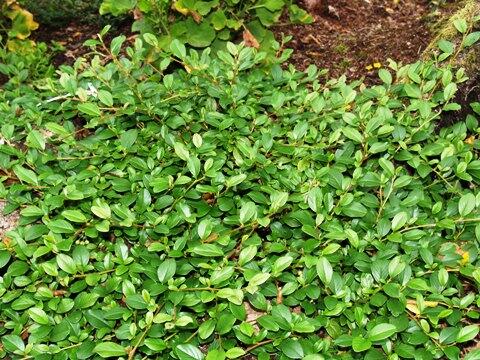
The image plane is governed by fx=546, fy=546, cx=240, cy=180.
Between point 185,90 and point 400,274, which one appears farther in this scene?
point 185,90

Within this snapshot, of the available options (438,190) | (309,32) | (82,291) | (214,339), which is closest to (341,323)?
(214,339)

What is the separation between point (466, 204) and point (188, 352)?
4.00ft

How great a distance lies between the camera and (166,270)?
6.64 feet

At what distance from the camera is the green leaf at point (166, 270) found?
202 centimetres

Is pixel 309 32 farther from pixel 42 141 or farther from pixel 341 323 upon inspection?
pixel 341 323

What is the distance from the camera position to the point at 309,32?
13.5ft

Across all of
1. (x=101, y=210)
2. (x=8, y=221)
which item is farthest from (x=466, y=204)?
(x=8, y=221)

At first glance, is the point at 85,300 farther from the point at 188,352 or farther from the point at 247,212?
the point at 247,212

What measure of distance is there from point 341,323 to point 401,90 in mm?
1387

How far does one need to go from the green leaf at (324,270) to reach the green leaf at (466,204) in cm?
60

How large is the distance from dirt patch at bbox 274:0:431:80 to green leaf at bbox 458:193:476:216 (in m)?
1.55

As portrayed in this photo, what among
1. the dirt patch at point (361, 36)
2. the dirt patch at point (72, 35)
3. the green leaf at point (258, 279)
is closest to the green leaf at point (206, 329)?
the green leaf at point (258, 279)

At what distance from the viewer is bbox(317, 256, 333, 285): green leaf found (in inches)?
77.4

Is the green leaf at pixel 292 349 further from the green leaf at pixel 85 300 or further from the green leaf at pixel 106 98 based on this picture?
the green leaf at pixel 106 98
